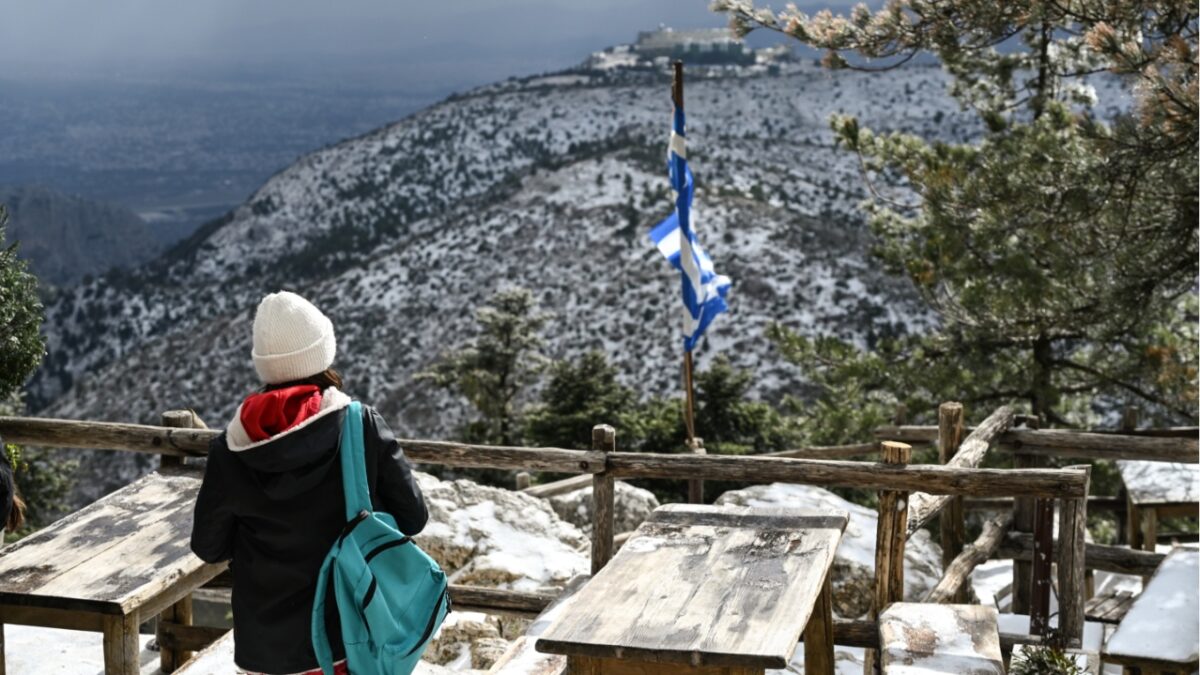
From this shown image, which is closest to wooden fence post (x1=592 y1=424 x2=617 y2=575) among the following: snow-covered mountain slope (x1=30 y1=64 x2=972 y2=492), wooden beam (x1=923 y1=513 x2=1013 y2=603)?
wooden beam (x1=923 y1=513 x2=1013 y2=603)

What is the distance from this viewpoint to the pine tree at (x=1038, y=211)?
334 inches

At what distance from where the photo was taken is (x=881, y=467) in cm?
536

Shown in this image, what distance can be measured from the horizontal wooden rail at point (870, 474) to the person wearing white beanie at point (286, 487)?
2316 millimetres

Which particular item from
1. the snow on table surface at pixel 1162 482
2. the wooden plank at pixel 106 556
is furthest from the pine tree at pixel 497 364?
the wooden plank at pixel 106 556

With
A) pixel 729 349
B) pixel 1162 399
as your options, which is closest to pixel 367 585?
pixel 1162 399

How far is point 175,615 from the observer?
589 cm

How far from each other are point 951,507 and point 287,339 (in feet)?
17.3

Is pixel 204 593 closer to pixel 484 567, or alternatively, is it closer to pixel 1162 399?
pixel 484 567

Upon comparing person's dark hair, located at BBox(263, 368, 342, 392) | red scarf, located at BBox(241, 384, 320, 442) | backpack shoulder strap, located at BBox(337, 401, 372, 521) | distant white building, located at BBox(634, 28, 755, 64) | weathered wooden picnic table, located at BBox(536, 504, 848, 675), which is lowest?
weathered wooden picnic table, located at BBox(536, 504, 848, 675)

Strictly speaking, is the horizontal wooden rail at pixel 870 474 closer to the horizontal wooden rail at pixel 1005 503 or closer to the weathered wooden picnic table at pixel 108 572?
the weathered wooden picnic table at pixel 108 572

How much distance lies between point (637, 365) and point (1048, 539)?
4188cm

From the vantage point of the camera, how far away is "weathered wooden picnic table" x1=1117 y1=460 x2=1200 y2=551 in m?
8.73

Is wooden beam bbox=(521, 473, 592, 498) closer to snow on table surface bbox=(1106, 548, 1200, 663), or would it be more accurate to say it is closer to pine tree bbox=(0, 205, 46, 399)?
pine tree bbox=(0, 205, 46, 399)

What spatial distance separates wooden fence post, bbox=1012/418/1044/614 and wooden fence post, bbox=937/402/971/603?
366 millimetres
